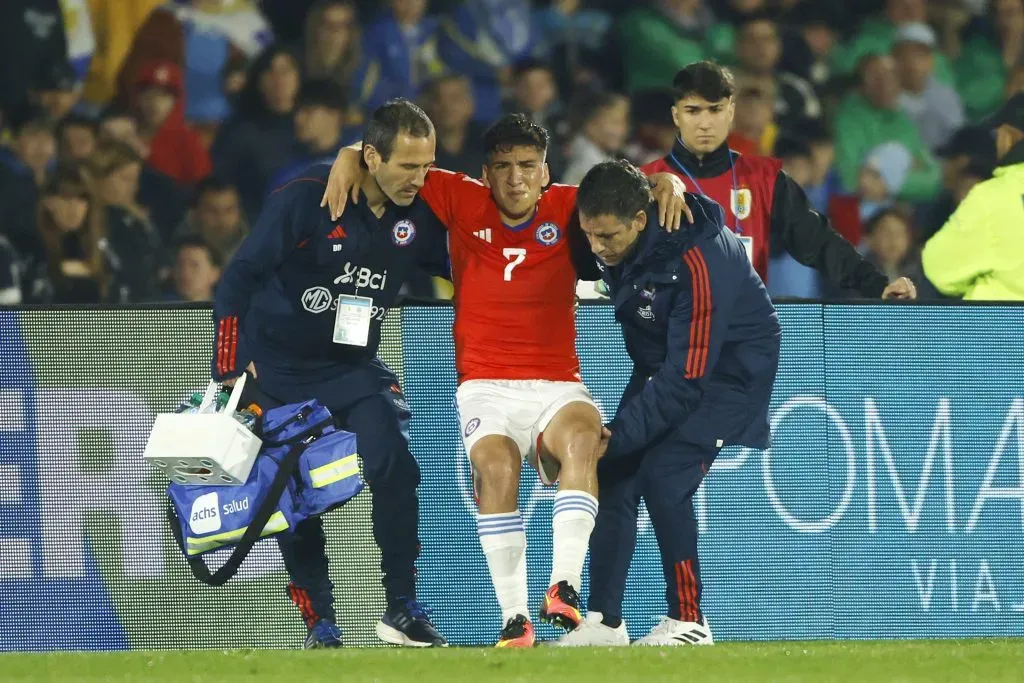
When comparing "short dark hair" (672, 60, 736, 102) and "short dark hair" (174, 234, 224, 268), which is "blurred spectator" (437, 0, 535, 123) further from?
"short dark hair" (672, 60, 736, 102)

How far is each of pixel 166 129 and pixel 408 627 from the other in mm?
4962

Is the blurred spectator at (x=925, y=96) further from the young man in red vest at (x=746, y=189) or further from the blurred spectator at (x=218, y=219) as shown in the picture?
the blurred spectator at (x=218, y=219)

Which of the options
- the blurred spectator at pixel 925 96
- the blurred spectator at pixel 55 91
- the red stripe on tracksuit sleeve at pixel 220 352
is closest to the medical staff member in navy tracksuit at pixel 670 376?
the red stripe on tracksuit sleeve at pixel 220 352

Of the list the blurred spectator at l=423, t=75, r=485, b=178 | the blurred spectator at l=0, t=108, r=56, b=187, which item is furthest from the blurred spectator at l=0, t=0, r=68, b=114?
the blurred spectator at l=423, t=75, r=485, b=178

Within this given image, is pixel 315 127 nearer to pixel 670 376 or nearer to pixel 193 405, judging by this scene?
pixel 193 405

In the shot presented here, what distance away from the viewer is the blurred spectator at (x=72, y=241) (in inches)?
376

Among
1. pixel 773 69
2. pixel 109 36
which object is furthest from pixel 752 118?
pixel 109 36

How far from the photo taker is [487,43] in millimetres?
10914

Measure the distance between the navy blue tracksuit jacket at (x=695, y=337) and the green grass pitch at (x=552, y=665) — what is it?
866 mm

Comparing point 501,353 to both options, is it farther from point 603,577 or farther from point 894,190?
point 894,190

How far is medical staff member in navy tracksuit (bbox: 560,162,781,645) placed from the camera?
5891mm

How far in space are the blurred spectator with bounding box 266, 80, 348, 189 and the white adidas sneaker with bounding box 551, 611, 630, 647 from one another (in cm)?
474

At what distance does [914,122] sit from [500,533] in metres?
6.66

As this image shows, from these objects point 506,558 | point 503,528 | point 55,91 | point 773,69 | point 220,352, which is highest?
point 773,69
